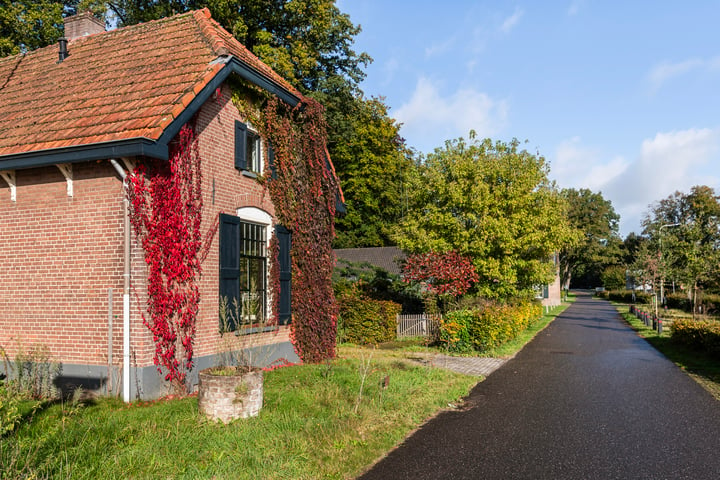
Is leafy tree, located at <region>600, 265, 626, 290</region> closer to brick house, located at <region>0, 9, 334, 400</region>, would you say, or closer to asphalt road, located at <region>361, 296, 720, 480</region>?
asphalt road, located at <region>361, 296, 720, 480</region>

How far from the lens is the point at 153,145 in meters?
A: 7.79

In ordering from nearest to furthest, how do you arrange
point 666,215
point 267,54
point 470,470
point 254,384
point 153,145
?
point 470,470
point 254,384
point 153,145
point 267,54
point 666,215

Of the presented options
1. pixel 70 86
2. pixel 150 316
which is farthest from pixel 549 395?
pixel 70 86

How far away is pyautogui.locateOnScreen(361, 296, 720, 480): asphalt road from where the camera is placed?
539 cm

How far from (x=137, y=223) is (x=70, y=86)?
4.44m

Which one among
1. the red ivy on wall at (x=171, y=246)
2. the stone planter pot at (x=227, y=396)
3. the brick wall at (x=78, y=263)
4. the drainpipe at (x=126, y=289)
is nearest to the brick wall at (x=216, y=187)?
the brick wall at (x=78, y=263)

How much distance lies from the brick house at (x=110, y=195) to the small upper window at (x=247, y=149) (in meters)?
0.03

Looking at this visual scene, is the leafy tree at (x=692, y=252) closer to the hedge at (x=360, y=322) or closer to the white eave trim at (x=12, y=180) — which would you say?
the hedge at (x=360, y=322)

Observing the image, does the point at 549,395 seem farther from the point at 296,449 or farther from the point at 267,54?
the point at 267,54

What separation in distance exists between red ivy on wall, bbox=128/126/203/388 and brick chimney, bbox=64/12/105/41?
261 inches

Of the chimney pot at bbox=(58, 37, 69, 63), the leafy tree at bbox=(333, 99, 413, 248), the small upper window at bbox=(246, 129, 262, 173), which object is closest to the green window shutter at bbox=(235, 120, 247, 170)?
the small upper window at bbox=(246, 129, 262, 173)

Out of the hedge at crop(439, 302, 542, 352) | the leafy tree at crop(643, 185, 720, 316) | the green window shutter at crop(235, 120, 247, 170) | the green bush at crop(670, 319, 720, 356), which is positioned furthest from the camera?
the leafy tree at crop(643, 185, 720, 316)

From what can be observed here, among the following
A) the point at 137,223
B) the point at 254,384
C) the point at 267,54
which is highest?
the point at 267,54

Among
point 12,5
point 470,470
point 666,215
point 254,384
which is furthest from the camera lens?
point 666,215
